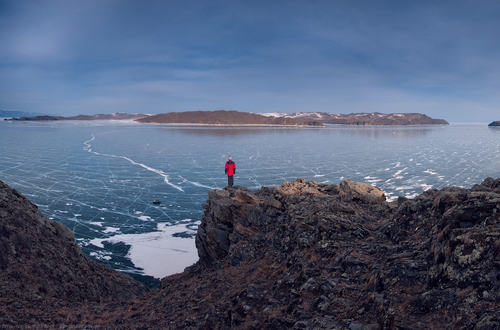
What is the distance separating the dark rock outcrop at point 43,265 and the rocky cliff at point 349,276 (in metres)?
0.61

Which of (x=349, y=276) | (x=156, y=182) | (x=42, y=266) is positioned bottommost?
(x=156, y=182)

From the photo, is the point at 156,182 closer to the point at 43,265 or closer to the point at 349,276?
the point at 43,265

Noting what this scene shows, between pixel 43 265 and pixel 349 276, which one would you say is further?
pixel 43 265

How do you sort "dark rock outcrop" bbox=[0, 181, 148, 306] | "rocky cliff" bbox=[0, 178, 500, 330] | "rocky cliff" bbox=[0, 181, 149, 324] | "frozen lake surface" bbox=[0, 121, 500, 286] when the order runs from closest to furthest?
"rocky cliff" bbox=[0, 178, 500, 330] → "rocky cliff" bbox=[0, 181, 149, 324] → "dark rock outcrop" bbox=[0, 181, 148, 306] → "frozen lake surface" bbox=[0, 121, 500, 286]

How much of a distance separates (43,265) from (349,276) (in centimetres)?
967

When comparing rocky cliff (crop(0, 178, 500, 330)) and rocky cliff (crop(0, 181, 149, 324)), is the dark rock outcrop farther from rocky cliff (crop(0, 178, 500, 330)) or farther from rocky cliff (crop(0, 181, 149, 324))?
rocky cliff (crop(0, 178, 500, 330))

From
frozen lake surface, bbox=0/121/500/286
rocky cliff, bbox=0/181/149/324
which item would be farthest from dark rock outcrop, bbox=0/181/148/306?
frozen lake surface, bbox=0/121/500/286

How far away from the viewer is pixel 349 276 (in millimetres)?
5789

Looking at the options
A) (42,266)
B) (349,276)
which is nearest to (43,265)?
(42,266)

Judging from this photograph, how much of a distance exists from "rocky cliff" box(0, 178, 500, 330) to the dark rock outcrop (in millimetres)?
614

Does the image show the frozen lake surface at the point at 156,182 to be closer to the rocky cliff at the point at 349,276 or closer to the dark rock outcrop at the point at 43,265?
the dark rock outcrop at the point at 43,265

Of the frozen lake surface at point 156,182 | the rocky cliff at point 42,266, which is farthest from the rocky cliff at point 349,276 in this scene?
the frozen lake surface at point 156,182

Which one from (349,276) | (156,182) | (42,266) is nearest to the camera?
(349,276)

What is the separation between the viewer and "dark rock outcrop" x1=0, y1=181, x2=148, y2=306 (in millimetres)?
8711
